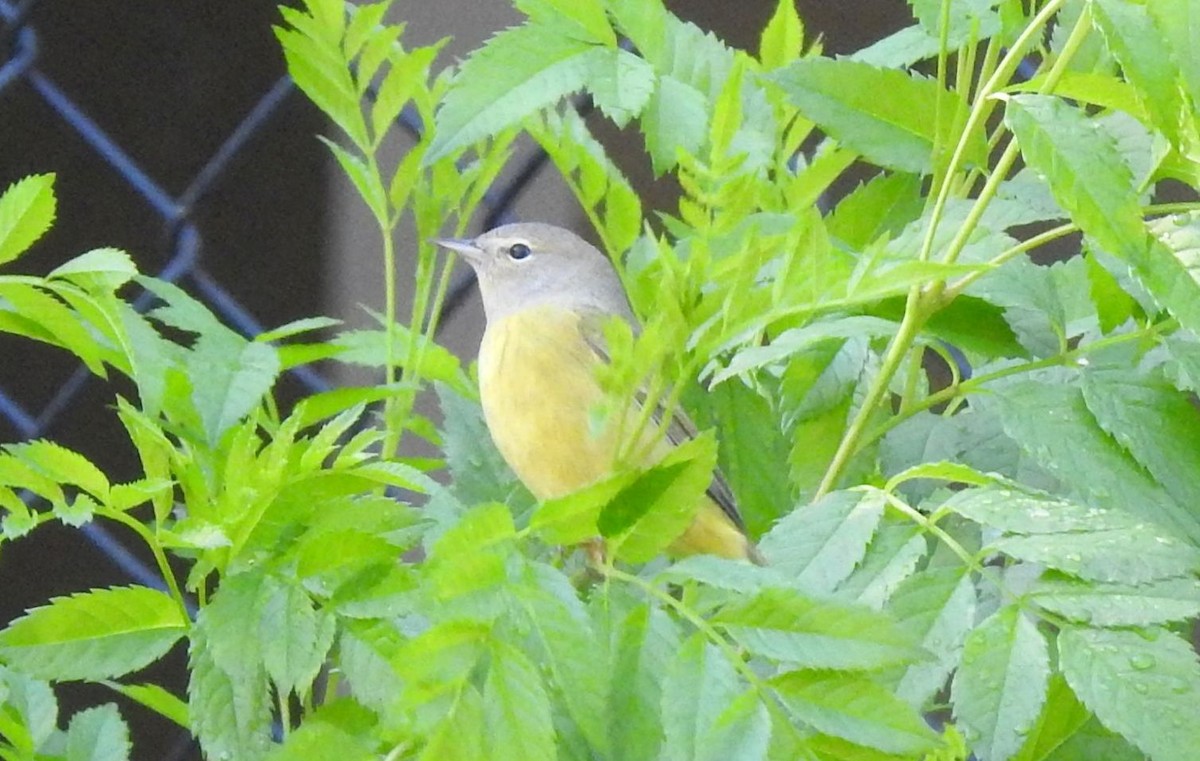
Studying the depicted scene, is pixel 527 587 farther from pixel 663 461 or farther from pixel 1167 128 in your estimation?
pixel 1167 128

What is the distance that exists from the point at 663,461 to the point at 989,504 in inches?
4.2

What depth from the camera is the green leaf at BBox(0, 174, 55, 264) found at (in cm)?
48

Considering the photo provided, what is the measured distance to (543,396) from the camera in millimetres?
822

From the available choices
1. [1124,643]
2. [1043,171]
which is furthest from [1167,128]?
[1124,643]

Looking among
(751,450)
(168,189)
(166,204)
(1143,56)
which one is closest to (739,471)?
(751,450)

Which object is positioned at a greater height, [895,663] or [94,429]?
[895,663]

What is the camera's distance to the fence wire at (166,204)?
103 centimetres

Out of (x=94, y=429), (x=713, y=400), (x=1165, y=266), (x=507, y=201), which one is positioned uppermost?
(x=1165, y=266)

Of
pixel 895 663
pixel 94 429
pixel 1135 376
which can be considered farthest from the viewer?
pixel 94 429

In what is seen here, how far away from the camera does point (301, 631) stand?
14.8 inches

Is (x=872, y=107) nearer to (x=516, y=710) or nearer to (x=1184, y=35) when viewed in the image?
(x=1184, y=35)

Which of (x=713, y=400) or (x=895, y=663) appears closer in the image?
(x=895, y=663)

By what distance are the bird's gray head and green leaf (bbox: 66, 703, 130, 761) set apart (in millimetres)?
534

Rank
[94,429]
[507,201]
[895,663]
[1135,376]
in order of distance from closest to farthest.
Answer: [895,663]
[1135,376]
[507,201]
[94,429]
